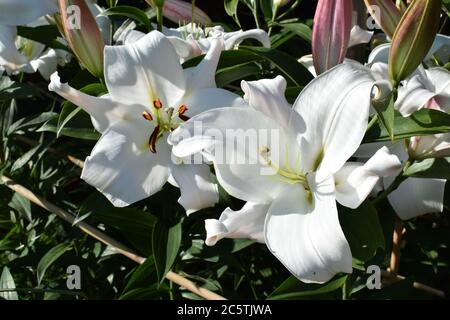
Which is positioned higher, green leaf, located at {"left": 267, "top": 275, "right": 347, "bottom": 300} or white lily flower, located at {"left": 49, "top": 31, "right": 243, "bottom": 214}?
white lily flower, located at {"left": 49, "top": 31, "right": 243, "bottom": 214}

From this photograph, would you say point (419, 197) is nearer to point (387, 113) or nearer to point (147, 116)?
point (387, 113)

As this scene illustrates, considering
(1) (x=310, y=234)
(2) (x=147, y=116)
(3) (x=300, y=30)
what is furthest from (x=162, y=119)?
(3) (x=300, y=30)

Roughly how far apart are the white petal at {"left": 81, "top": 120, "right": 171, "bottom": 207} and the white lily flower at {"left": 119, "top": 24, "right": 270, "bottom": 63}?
4.7 inches

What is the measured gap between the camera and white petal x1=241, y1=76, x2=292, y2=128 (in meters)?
0.64

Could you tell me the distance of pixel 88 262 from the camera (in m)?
1.18

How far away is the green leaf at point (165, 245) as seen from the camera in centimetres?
81

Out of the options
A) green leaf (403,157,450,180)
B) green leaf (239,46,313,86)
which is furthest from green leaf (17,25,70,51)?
green leaf (403,157,450,180)

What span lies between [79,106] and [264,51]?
0.69 ft

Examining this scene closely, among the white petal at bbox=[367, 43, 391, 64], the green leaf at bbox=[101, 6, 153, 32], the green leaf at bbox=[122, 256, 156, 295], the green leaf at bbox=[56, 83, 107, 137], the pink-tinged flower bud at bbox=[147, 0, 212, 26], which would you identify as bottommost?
the green leaf at bbox=[122, 256, 156, 295]

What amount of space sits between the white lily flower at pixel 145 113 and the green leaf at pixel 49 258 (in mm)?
417

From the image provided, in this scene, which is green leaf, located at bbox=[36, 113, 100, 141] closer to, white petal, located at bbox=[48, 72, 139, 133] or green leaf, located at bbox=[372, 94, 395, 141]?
white petal, located at bbox=[48, 72, 139, 133]

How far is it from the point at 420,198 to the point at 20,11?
1.77 ft

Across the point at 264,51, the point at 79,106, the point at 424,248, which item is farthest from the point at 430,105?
the point at 424,248

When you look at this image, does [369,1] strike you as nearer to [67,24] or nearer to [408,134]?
[408,134]
